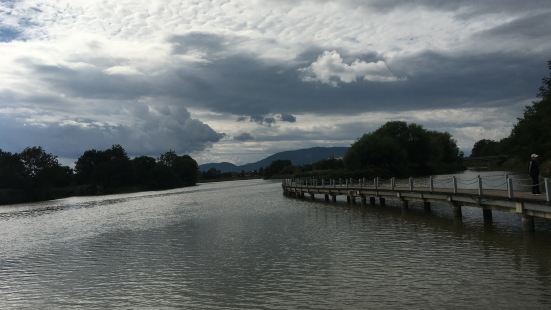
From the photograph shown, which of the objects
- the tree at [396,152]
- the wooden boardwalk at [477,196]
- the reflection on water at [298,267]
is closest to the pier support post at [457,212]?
the wooden boardwalk at [477,196]

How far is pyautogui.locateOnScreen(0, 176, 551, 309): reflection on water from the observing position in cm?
1349

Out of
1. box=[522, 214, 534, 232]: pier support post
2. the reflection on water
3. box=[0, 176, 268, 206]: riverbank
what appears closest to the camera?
the reflection on water

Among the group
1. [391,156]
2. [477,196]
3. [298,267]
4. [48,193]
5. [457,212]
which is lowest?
[298,267]

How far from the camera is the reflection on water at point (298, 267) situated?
13.5 metres

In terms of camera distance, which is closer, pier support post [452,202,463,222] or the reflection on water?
the reflection on water

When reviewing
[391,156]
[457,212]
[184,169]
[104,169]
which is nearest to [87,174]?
[104,169]

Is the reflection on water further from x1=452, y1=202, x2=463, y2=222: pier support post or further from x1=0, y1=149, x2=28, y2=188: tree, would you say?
x1=0, y1=149, x2=28, y2=188: tree

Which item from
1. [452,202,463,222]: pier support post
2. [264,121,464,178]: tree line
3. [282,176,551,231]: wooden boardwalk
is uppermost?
[264,121,464,178]: tree line

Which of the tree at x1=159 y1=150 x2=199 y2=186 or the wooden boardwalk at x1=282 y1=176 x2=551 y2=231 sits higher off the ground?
the tree at x1=159 y1=150 x2=199 y2=186

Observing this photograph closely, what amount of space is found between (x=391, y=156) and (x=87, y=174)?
10014cm

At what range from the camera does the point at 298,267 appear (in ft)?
58.5

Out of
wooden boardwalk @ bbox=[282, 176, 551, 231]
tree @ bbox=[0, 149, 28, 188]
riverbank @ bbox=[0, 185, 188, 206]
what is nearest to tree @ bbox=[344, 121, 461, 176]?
wooden boardwalk @ bbox=[282, 176, 551, 231]

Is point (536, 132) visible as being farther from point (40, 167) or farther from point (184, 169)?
point (184, 169)

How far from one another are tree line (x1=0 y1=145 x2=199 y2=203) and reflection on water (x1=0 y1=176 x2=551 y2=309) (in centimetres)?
8679
